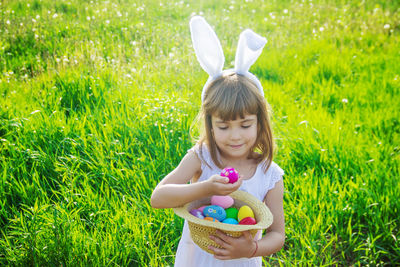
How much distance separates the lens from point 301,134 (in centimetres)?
335

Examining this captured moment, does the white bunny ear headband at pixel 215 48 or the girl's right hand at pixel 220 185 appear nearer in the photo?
the girl's right hand at pixel 220 185

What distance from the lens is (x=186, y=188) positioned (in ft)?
5.32

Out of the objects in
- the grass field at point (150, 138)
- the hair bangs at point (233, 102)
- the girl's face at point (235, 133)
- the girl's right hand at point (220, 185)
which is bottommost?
the grass field at point (150, 138)

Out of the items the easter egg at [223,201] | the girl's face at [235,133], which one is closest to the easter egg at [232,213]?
the easter egg at [223,201]

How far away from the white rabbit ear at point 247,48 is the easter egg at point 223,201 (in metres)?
0.55

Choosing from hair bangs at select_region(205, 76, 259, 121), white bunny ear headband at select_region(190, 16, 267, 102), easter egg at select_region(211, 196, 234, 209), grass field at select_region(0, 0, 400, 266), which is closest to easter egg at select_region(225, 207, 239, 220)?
easter egg at select_region(211, 196, 234, 209)

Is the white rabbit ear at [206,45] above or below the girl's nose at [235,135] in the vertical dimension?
above

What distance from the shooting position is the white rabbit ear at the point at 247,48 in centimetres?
171

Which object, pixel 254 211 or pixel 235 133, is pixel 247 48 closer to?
pixel 235 133

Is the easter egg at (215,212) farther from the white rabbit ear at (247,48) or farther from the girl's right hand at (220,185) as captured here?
the white rabbit ear at (247,48)

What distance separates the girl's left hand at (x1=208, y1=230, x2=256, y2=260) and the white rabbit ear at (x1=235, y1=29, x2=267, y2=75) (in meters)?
0.71

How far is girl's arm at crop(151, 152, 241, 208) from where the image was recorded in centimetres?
155

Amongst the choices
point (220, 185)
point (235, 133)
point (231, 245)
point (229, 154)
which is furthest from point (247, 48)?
point (231, 245)

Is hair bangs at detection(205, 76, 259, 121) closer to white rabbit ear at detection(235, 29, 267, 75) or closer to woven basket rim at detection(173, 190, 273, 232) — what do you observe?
white rabbit ear at detection(235, 29, 267, 75)
